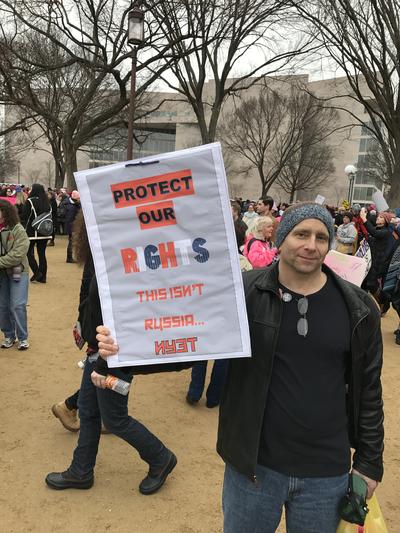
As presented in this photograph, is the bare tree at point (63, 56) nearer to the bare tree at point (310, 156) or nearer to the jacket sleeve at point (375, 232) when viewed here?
the jacket sleeve at point (375, 232)

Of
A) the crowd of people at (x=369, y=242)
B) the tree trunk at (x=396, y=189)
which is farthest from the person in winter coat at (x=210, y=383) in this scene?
the tree trunk at (x=396, y=189)

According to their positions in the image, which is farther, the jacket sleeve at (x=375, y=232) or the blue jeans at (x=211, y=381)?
the jacket sleeve at (x=375, y=232)

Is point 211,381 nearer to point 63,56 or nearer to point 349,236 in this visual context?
point 349,236

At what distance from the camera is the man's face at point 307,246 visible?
1.68 meters

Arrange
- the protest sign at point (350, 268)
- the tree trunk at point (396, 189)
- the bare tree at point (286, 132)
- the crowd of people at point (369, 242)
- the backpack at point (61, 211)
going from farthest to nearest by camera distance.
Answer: the bare tree at point (286, 132) → the backpack at point (61, 211) → the tree trunk at point (396, 189) → the crowd of people at point (369, 242) → the protest sign at point (350, 268)

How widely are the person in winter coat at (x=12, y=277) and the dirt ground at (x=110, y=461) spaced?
29 centimetres

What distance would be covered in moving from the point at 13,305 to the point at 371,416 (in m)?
4.59

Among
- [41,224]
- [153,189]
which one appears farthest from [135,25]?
[153,189]

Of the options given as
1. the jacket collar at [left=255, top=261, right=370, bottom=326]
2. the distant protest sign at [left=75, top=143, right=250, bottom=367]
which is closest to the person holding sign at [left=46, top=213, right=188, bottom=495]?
the distant protest sign at [left=75, top=143, right=250, bottom=367]

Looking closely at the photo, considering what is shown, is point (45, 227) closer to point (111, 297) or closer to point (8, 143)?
point (111, 297)

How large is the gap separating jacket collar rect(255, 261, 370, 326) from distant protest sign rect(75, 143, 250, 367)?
0.15m

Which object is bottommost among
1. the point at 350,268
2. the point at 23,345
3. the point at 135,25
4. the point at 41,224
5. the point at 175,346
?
the point at 23,345

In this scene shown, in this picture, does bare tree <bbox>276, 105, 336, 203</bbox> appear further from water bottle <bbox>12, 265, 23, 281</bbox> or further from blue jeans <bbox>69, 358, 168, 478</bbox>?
blue jeans <bbox>69, 358, 168, 478</bbox>

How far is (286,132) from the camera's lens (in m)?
31.2
